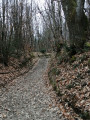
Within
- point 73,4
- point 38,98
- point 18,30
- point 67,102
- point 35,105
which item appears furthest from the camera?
point 18,30

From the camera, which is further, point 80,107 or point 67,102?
point 67,102

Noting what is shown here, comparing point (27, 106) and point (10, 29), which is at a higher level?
point (10, 29)

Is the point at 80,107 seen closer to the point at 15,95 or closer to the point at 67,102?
the point at 67,102

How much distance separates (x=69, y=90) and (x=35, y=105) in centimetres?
166

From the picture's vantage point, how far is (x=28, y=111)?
5973mm

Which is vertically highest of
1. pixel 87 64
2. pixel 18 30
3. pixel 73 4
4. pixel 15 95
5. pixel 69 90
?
pixel 73 4

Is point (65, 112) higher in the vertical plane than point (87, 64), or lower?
lower

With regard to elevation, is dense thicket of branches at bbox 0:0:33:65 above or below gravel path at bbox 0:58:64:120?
above

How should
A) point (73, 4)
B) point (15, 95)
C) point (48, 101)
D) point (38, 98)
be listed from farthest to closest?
point (73, 4), point (15, 95), point (38, 98), point (48, 101)

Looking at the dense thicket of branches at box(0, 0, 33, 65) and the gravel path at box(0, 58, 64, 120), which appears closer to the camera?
the gravel path at box(0, 58, 64, 120)

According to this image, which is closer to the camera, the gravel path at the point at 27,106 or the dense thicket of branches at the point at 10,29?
the gravel path at the point at 27,106

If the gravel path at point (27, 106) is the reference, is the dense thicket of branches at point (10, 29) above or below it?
above

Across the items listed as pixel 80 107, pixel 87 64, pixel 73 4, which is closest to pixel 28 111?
pixel 80 107

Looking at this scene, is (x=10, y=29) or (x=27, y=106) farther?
(x=10, y=29)
